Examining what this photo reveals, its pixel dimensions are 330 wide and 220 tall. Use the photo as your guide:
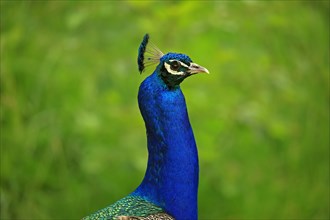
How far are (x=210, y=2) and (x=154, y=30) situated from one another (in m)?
0.42

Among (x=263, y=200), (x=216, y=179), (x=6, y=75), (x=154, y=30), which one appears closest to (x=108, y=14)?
(x=154, y=30)

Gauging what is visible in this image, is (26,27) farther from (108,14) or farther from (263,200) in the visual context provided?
(263,200)

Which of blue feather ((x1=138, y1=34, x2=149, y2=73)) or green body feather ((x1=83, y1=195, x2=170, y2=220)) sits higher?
blue feather ((x1=138, y1=34, x2=149, y2=73))

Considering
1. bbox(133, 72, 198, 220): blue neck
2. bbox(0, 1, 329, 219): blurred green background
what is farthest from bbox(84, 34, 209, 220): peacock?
bbox(0, 1, 329, 219): blurred green background

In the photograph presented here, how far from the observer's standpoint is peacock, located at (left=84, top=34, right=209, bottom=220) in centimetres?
241

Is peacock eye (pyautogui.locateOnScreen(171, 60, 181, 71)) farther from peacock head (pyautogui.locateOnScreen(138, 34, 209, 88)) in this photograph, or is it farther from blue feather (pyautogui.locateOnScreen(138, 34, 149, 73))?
blue feather (pyautogui.locateOnScreen(138, 34, 149, 73))

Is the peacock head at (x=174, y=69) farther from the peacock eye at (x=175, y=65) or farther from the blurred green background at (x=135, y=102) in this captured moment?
the blurred green background at (x=135, y=102)

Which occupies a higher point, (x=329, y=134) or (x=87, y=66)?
(x=87, y=66)

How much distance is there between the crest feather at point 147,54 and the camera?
2.50 meters

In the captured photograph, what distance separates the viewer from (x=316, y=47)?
430cm

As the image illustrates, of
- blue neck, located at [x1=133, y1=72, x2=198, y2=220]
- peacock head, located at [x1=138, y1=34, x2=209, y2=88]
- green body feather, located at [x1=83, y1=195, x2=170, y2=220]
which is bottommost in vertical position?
green body feather, located at [x1=83, y1=195, x2=170, y2=220]

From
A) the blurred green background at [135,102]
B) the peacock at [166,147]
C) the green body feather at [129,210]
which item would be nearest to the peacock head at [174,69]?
the peacock at [166,147]

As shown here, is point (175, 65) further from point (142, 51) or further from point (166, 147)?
point (166, 147)

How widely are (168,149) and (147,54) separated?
12.7 inches
